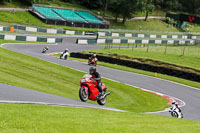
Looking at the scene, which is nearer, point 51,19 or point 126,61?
point 126,61

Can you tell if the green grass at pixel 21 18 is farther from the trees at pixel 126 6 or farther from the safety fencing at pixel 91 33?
the trees at pixel 126 6

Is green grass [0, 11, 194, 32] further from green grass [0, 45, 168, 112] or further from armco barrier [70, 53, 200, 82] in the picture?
green grass [0, 45, 168, 112]

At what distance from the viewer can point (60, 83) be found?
21766 millimetres

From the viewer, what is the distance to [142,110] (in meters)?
18.7

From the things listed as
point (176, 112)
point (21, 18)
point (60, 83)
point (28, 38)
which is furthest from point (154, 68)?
point (21, 18)

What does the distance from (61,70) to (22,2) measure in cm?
5458

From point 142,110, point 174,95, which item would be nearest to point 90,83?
point 142,110

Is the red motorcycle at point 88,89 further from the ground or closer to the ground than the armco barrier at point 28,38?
further from the ground

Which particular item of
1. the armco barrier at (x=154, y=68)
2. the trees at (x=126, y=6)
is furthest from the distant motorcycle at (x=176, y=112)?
the trees at (x=126, y=6)

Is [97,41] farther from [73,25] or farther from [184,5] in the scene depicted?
[184,5]

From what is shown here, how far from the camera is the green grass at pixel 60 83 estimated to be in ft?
62.7

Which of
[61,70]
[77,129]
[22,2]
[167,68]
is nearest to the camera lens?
[77,129]

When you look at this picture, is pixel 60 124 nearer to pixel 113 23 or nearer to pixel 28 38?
pixel 28 38

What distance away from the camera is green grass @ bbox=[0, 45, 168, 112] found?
19.1 meters
